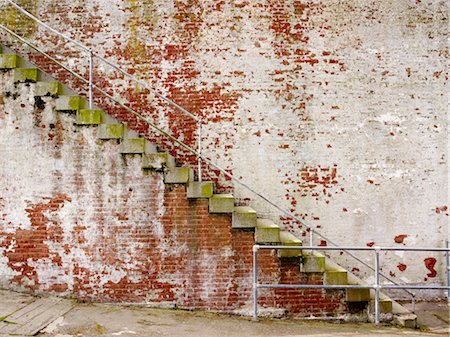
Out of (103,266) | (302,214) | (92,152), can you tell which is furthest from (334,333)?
(92,152)

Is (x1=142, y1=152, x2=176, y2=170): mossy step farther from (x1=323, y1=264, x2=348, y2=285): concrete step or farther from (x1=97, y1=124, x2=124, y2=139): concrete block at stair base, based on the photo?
(x1=323, y1=264, x2=348, y2=285): concrete step

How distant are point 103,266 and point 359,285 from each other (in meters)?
3.84

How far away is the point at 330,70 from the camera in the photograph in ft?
29.2

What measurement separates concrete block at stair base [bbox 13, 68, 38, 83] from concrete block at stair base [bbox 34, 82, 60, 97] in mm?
141

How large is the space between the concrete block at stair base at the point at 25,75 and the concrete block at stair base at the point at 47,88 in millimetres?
141

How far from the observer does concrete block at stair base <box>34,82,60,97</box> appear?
7398 mm

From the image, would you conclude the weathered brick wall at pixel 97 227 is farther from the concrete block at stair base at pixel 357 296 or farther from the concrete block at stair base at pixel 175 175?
the concrete block at stair base at pixel 357 296

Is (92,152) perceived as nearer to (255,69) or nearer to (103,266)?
(103,266)

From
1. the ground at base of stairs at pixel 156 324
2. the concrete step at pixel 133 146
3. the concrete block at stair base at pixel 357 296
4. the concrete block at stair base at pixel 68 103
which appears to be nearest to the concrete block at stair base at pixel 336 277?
the concrete block at stair base at pixel 357 296

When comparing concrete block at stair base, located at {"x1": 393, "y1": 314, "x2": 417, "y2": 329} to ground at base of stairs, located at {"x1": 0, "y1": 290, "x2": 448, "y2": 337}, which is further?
concrete block at stair base, located at {"x1": 393, "y1": 314, "x2": 417, "y2": 329}

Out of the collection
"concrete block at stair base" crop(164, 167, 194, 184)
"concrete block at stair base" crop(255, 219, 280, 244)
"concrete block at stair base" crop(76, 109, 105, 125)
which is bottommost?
"concrete block at stair base" crop(255, 219, 280, 244)

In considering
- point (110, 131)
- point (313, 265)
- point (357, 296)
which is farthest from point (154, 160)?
point (357, 296)

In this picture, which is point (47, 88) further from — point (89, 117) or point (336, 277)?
point (336, 277)

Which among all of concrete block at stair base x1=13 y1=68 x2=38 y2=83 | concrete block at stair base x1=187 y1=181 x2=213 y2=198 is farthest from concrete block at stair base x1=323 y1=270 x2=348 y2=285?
concrete block at stair base x1=13 y1=68 x2=38 y2=83
